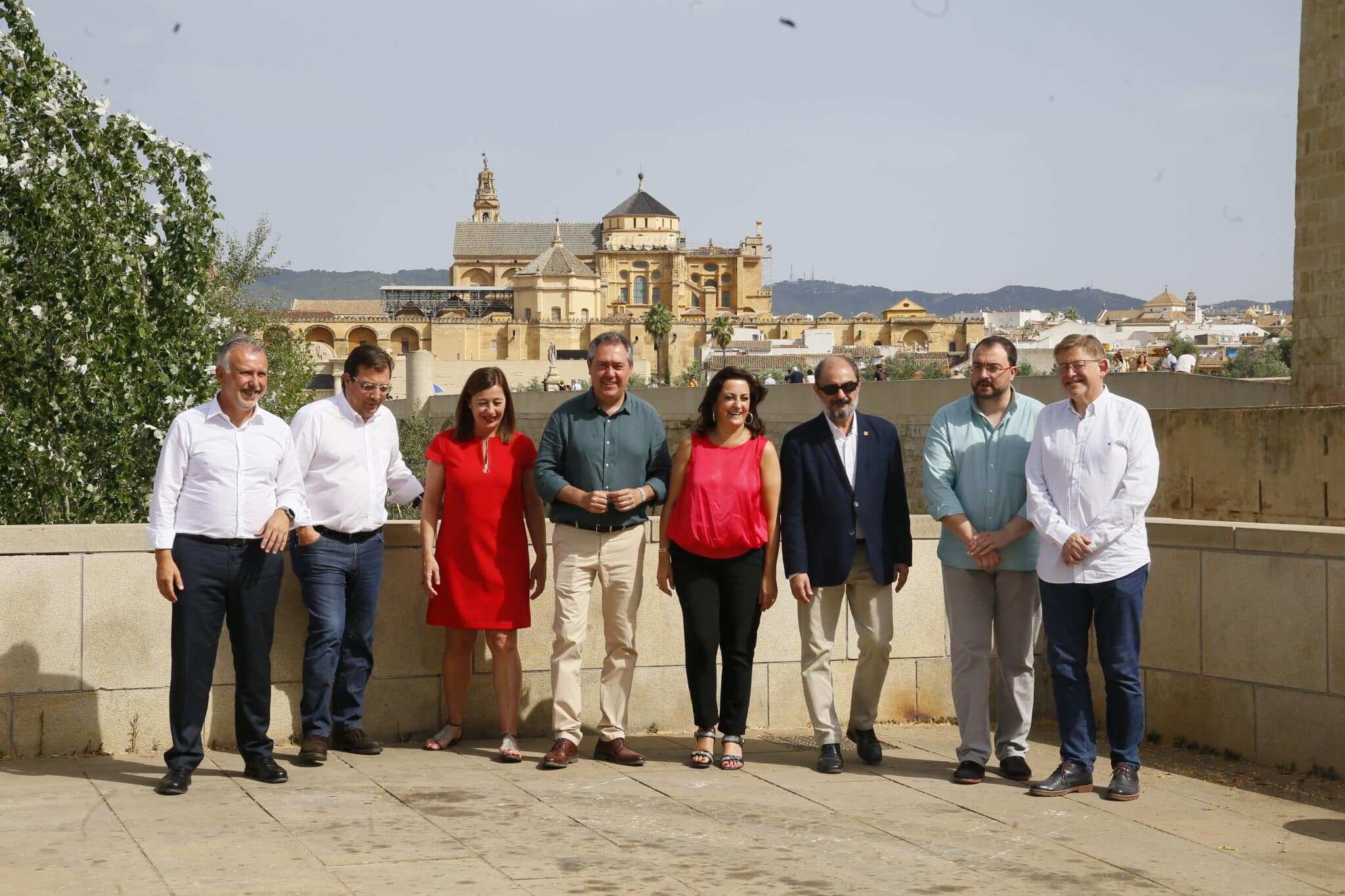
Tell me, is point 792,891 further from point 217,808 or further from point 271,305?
point 271,305

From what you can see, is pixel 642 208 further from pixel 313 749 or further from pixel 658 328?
pixel 313 749

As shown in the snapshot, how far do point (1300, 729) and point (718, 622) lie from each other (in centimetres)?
247

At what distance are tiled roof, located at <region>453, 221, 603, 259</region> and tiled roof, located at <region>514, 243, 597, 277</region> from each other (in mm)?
18203

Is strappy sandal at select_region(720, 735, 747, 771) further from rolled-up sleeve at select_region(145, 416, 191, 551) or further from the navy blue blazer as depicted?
rolled-up sleeve at select_region(145, 416, 191, 551)

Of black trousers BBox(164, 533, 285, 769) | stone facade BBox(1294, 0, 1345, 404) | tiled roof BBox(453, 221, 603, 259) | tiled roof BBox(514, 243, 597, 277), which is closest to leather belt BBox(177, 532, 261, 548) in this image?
black trousers BBox(164, 533, 285, 769)

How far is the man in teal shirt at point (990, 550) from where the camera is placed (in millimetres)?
6027

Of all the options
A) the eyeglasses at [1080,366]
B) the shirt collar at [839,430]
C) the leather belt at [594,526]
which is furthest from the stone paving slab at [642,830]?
the eyeglasses at [1080,366]

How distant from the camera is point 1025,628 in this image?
240 inches

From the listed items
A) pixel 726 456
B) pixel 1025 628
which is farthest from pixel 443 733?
pixel 1025 628

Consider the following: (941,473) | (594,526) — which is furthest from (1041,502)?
(594,526)

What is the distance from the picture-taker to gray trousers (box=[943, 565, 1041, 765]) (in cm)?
607

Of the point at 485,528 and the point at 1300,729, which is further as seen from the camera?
the point at 485,528

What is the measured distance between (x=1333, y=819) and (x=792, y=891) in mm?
2306

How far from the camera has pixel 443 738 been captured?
6.50 metres
